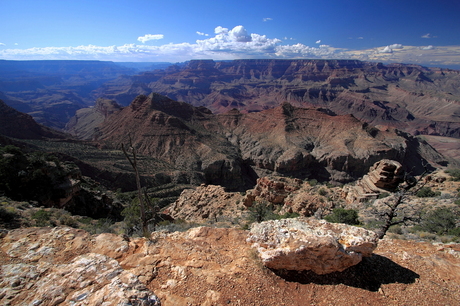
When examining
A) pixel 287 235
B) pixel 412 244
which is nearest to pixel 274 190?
pixel 412 244

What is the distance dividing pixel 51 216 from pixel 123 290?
652 inches

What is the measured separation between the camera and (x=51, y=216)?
58.1 ft

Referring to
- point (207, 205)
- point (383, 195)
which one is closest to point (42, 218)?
point (207, 205)

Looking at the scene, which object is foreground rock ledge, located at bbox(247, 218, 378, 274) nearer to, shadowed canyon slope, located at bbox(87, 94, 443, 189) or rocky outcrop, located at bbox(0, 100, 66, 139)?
shadowed canyon slope, located at bbox(87, 94, 443, 189)

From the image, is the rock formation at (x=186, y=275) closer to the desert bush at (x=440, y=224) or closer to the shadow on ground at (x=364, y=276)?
the shadow on ground at (x=364, y=276)

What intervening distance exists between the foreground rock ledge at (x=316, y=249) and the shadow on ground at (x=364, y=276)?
0.19m

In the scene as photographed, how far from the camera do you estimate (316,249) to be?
23.9ft

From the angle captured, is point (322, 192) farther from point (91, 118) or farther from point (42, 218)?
point (91, 118)

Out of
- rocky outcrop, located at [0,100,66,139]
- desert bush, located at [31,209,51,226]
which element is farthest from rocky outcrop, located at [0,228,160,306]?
rocky outcrop, located at [0,100,66,139]

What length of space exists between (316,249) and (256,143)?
239ft

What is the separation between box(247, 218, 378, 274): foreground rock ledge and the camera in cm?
729

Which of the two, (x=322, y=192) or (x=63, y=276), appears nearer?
(x=63, y=276)

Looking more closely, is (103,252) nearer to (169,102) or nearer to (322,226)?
(322,226)

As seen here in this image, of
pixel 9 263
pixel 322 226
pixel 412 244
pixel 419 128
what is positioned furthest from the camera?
pixel 419 128
